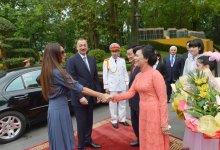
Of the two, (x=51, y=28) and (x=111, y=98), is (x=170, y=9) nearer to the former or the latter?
(x=51, y=28)

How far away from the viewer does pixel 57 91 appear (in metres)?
3.43

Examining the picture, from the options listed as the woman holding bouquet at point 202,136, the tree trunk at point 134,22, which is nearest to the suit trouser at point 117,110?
the woman holding bouquet at point 202,136

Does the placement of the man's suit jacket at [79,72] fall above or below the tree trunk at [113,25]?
below

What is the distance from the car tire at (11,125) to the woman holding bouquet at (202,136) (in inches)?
132

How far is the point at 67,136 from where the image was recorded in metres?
3.66

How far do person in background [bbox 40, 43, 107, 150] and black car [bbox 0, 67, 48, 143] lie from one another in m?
2.15

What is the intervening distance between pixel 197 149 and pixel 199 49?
2047 mm

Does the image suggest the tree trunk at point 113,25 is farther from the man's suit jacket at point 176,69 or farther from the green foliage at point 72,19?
the man's suit jacket at point 176,69

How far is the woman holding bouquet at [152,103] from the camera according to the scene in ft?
10.9

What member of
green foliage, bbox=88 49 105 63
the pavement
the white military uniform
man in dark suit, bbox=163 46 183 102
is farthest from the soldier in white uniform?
green foliage, bbox=88 49 105 63

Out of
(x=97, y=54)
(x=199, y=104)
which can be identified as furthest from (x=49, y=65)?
(x=97, y=54)

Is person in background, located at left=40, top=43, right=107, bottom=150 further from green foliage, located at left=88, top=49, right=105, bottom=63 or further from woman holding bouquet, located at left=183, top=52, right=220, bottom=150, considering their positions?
green foliage, located at left=88, top=49, right=105, bottom=63

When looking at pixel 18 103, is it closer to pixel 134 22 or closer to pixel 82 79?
pixel 82 79

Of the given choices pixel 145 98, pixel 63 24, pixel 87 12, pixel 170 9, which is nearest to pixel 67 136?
pixel 145 98
